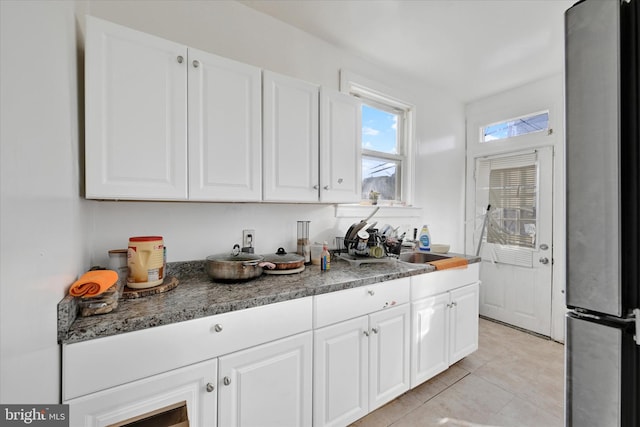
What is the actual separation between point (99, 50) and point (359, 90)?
1.97 metres

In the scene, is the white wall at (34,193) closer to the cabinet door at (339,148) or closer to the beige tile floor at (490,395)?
the cabinet door at (339,148)

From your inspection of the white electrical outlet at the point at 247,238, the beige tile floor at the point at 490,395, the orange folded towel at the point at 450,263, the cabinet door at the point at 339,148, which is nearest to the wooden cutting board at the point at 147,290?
the white electrical outlet at the point at 247,238

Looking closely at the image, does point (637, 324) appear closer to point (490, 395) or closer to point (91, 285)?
point (91, 285)

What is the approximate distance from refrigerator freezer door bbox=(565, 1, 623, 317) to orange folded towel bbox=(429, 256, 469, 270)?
1544 mm

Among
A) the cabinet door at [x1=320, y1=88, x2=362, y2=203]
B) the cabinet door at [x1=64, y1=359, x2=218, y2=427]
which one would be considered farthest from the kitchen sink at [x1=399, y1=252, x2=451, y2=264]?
the cabinet door at [x1=64, y1=359, x2=218, y2=427]

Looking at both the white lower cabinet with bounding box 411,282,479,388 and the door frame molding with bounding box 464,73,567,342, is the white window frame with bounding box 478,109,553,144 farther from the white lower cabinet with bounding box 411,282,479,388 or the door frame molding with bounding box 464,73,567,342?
the white lower cabinet with bounding box 411,282,479,388

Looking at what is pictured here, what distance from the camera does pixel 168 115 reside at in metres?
1.32

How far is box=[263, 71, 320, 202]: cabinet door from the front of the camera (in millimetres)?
1624

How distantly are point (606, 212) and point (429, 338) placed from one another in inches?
70.1

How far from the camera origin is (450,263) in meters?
2.04

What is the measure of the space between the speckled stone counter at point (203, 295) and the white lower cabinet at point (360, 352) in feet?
0.26

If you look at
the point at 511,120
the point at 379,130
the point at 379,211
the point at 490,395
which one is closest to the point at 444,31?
the point at 379,130

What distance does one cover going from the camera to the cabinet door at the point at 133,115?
1.16 meters

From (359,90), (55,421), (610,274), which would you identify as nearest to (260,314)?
(55,421)
